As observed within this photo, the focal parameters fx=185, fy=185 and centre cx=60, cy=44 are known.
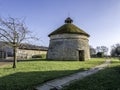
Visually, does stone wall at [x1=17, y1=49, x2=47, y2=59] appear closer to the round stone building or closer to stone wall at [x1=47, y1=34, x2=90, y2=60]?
stone wall at [x1=47, y1=34, x2=90, y2=60]

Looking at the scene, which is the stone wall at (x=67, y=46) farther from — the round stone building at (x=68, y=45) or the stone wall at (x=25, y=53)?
the stone wall at (x=25, y=53)

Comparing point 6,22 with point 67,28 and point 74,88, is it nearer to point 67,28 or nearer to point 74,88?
point 74,88

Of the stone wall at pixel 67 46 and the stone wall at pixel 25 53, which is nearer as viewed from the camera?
the stone wall at pixel 67 46

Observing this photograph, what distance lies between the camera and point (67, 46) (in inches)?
1469

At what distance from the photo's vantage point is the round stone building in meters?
36.9

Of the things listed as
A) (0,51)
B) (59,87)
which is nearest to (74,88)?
(59,87)

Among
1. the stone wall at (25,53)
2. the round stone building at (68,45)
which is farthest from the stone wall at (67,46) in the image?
the stone wall at (25,53)

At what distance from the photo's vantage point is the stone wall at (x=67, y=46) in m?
36.8

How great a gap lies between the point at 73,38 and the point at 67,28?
8.52ft

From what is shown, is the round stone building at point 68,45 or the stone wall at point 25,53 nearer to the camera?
the round stone building at point 68,45

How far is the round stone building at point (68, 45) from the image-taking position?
121 ft

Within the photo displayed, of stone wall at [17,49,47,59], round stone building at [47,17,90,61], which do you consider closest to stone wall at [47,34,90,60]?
round stone building at [47,17,90,61]

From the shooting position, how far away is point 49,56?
3941cm

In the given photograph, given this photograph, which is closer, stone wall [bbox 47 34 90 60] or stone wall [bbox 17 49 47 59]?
stone wall [bbox 47 34 90 60]
